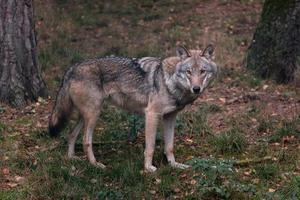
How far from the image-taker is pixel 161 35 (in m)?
13.1

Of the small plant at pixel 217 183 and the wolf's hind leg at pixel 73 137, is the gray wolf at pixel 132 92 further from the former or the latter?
the small plant at pixel 217 183

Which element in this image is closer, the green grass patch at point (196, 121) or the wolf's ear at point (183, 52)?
the wolf's ear at point (183, 52)

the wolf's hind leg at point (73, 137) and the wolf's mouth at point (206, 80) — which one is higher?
the wolf's mouth at point (206, 80)

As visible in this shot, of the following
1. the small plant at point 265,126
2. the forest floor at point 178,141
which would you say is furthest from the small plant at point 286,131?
the small plant at point 265,126

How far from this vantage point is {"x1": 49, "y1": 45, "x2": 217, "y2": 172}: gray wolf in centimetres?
676

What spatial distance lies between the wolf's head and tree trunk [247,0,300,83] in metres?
3.68

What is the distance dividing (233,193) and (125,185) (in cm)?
115

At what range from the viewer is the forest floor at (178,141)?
243 inches

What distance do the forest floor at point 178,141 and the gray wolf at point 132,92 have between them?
313 mm

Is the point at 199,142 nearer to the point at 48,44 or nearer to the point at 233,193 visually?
the point at 233,193

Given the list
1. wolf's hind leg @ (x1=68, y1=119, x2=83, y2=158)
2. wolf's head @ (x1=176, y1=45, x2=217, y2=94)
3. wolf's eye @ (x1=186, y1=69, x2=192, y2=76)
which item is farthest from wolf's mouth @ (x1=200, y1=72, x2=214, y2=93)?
wolf's hind leg @ (x1=68, y1=119, x2=83, y2=158)

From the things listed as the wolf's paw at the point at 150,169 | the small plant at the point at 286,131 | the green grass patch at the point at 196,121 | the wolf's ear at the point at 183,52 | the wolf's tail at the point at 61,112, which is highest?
the wolf's ear at the point at 183,52

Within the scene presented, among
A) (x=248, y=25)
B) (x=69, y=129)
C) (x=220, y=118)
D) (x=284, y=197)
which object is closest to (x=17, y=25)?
(x=69, y=129)

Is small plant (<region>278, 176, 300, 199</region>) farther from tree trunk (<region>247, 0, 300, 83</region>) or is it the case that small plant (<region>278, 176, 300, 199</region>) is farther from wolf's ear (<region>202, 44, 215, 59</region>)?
tree trunk (<region>247, 0, 300, 83</region>)
